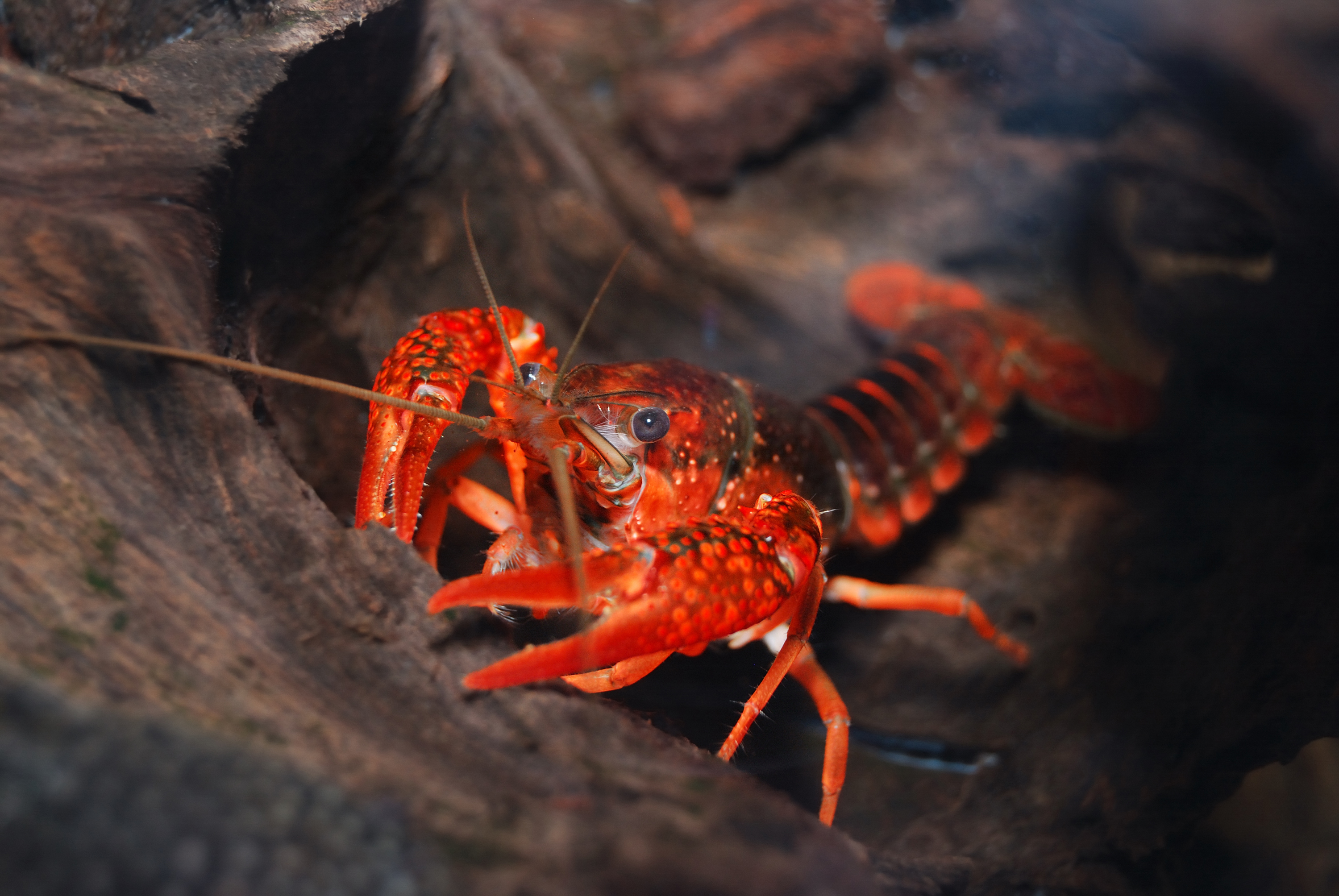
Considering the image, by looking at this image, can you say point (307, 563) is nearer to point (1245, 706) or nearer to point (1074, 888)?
point (1074, 888)

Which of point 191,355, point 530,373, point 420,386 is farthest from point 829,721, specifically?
point 191,355

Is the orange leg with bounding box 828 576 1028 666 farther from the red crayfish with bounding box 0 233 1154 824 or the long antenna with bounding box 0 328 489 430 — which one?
the long antenna with bounding box 0 328 489 430

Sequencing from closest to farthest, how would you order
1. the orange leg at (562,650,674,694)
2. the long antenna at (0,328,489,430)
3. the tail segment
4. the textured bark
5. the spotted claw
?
the textured bark, the long antenna at (0,328,489,430), the orange leg at (562,650,674,694), the spotted claw, the tail segment

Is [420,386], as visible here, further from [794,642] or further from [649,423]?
[794,642]

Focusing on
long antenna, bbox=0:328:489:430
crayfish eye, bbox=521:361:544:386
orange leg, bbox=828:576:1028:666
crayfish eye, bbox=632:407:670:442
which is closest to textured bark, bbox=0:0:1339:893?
long antenna, bbox=0:328:489:430

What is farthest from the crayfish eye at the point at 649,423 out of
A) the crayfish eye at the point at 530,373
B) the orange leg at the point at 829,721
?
the orange leg at the point at 829,721

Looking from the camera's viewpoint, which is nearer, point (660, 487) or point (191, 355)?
point (191, 355)
